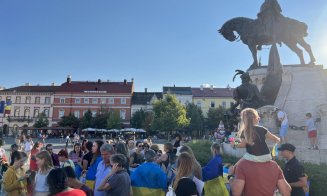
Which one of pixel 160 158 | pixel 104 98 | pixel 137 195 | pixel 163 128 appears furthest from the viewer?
pixel 104 98

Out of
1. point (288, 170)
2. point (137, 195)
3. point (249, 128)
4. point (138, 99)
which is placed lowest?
point (137, 195)

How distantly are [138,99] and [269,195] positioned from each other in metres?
69.7

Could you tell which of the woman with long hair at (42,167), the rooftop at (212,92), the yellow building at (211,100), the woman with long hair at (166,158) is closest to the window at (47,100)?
the yellow building at (211,100)

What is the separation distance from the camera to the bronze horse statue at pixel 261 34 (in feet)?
47.6

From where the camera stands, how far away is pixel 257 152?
3543mm

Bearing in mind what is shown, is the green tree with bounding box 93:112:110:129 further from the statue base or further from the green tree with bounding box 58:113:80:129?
the statue base

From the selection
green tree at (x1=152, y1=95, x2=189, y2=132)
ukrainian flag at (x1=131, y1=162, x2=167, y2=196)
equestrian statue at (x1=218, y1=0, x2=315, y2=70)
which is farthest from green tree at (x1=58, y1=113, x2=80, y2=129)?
ukrainian flag at (x1=131, y1=162, x2=167, y2=196)

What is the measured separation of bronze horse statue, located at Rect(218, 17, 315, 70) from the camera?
14.5 m

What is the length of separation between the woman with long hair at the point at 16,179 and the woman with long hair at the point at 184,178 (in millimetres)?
2653

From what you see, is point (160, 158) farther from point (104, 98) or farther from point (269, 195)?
point (104, 98)

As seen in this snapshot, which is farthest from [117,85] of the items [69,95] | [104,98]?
[69,95]

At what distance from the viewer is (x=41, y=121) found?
66.7m

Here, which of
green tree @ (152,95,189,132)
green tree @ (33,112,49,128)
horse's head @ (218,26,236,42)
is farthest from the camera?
green tree @ (33,112,49,128)

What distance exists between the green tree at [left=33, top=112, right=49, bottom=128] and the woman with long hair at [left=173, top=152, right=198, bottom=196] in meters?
67.0
